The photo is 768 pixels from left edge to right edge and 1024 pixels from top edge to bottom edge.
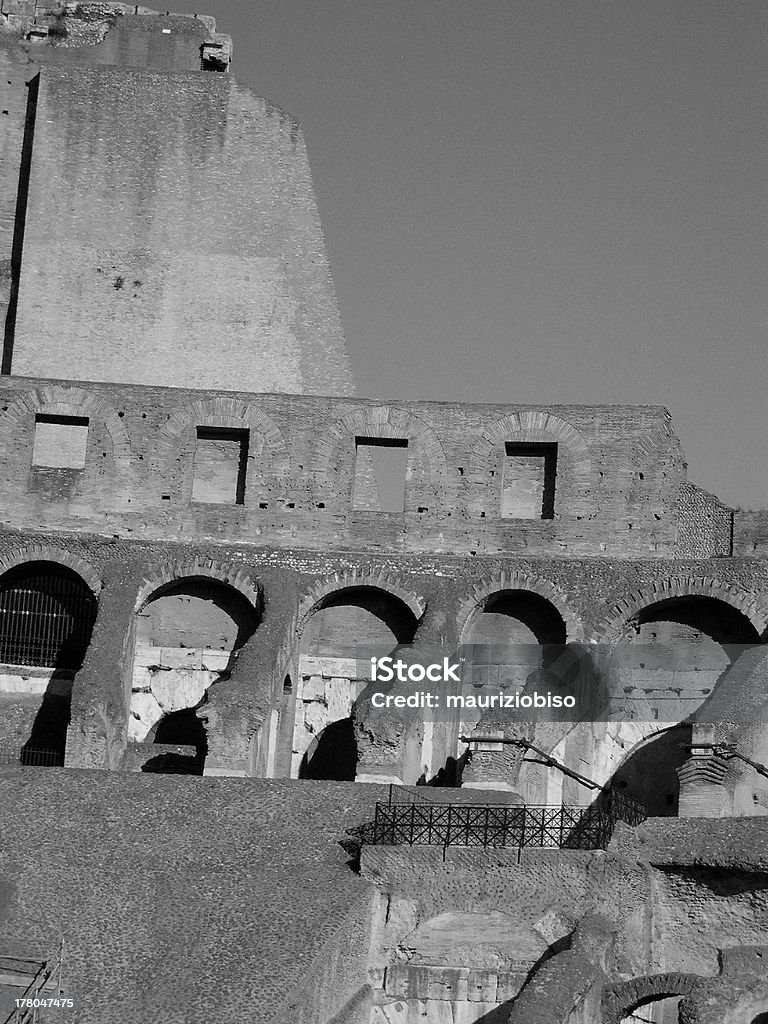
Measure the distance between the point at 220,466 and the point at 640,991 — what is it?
15.3 metres

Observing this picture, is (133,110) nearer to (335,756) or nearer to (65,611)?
(65,611)

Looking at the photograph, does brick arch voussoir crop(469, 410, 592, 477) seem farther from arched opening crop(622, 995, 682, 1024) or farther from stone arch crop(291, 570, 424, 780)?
arched opening crop(622, 995, 682, 1024)

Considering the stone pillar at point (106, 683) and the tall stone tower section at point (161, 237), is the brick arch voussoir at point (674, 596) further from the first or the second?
the tall stone tower section at point (161, 237)

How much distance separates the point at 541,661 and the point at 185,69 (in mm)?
15529

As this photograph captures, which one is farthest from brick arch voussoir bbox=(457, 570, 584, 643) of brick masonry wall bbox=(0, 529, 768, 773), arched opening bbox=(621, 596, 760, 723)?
arched opening bbox=(621, 596, 760, 723)

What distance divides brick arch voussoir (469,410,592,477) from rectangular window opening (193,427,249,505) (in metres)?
4.16

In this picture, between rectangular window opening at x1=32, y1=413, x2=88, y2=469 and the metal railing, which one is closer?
the metal railing

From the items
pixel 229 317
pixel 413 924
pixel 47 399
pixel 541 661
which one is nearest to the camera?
pixel 413 924

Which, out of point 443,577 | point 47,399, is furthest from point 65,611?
point 443,577

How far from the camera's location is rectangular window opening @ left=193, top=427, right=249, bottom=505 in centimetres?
3644

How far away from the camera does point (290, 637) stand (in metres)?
33.1

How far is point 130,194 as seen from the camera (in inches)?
1563

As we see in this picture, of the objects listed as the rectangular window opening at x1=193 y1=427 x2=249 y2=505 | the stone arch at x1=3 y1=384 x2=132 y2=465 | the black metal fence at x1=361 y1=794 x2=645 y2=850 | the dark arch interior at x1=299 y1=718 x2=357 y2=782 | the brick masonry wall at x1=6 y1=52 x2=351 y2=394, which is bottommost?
the black metal fence at x1=361 y1=794 x2=645 y2=850

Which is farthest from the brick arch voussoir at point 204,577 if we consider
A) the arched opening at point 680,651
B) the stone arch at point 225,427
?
the arched opening at point 680,651
